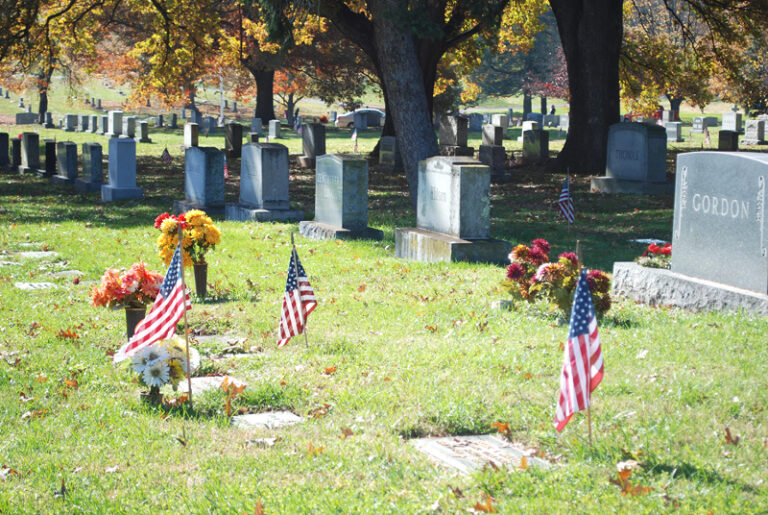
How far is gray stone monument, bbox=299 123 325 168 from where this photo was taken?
98.9ft

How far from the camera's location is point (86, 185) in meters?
24.6

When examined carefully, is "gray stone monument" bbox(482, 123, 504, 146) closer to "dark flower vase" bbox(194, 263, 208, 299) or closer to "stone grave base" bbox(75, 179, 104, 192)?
"stone grave base" bbox(75, 179, 104, 192)

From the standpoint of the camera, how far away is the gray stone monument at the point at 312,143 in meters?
30.2

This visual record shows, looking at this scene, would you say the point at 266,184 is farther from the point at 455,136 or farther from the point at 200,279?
the point at 455,136

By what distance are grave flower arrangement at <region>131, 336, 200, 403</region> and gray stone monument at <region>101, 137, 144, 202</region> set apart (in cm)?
1575

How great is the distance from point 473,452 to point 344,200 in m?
10.6

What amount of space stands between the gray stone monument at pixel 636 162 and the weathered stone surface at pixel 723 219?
42.2 feet

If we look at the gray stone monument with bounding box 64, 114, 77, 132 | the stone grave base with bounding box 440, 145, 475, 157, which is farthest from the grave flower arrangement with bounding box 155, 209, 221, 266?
the gray stone monument with bounding box 64, 114, 77, 132

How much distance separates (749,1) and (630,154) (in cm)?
651

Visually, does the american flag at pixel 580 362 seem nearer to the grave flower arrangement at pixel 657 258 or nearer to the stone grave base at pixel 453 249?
the grave flower arrangement at pixel 657 258

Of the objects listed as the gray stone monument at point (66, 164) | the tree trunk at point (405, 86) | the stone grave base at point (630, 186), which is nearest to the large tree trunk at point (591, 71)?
the stone grave base at point (630, 186)

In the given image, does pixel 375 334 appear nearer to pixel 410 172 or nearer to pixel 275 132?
pixel 410 172

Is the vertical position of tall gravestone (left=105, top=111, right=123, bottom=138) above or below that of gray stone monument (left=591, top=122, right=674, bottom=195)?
above

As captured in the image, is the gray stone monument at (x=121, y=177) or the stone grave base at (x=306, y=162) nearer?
the gray stone monument at (x=121, y=177)
